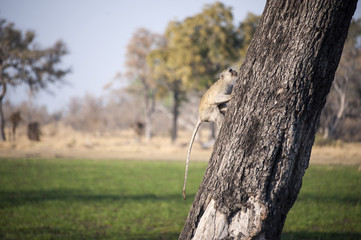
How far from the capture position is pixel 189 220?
10.0 feet

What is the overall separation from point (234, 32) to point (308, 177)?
13.8 m

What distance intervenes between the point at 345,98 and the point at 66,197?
22779 mm

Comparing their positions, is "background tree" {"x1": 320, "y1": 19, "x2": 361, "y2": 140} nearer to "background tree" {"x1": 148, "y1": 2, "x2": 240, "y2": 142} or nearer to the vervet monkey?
"background tree" {"x1": 148, "y1": 2, "x2": 240, "y2": 142}

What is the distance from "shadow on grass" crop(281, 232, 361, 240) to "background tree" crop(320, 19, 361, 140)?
1760cm

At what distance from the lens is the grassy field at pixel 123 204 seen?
598 centimetres

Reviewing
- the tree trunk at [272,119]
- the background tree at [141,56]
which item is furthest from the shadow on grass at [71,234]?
the background tree at [141,56]

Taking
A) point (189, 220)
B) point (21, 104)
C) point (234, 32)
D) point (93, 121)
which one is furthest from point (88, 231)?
point (21, 104)

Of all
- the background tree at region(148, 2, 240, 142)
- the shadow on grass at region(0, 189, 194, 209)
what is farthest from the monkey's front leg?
the background tree at region(148, 2, 240, 142)

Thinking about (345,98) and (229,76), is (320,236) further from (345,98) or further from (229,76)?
(345,98)

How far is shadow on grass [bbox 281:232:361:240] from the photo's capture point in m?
5.65

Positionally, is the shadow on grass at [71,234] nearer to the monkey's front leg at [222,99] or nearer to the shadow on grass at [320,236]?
the shadow on grass at [320,236]

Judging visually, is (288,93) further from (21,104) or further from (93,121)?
(21,104)

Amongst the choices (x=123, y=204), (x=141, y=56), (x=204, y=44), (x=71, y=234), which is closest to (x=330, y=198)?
(x=123, y=204)

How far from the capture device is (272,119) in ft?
8.57
